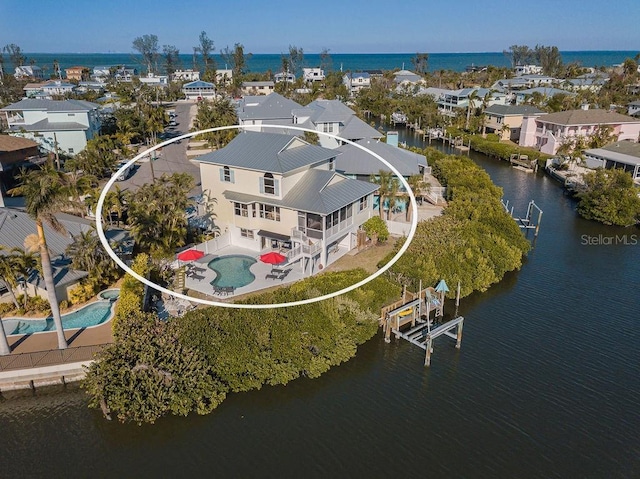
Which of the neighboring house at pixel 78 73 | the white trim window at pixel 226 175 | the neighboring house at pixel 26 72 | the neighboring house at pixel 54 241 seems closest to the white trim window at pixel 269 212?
the white trim window at pixel 226 175

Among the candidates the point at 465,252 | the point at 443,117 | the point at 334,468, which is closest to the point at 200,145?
the point at 443,117

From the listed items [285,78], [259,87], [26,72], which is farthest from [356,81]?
[26,72]

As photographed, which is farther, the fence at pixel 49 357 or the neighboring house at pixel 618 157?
the neighboring house at pixel 618 157

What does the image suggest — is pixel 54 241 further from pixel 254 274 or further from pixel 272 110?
pixel 272 110

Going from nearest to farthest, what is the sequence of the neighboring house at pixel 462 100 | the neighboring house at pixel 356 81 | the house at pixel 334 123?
the house at pixel 334 123 → the neighboring house at pixel 462 100 → the neighboring house at pixel 356 81

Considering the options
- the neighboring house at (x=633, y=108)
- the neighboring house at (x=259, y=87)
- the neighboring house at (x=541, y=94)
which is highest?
the neighboring house at (x=259, y=87)

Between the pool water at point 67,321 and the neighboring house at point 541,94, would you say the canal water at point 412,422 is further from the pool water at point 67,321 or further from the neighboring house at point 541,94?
the neighboring house at point 541,94

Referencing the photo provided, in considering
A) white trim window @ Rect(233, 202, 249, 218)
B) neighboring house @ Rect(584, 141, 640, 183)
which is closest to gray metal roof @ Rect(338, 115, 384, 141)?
white trim window @ Rect(233, 202, 249, 218)
